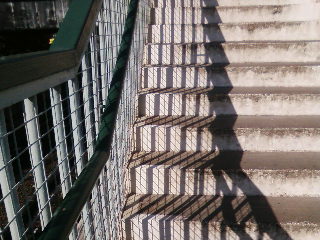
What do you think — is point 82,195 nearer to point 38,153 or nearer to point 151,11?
point 38,153

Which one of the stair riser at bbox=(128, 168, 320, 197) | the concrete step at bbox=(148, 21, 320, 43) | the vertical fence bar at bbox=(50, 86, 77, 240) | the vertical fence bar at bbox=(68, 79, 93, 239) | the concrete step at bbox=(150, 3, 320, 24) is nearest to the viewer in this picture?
the vertical fence bar at bbox=(50, 86, 77, 240)

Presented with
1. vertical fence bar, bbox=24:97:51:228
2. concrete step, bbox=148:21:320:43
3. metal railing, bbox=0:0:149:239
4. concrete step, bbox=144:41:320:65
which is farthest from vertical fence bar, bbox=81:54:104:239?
concrete step, bbox=148:21:320:43

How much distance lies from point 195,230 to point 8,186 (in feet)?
4.36

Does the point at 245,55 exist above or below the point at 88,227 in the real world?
above

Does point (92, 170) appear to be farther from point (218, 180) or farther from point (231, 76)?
point (231, 76)

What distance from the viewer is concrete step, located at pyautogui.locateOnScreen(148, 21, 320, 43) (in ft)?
10.6

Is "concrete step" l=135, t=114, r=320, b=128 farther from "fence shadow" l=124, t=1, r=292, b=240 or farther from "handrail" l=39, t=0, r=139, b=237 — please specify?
"handrail" l=39, t=0, r=139, b=237

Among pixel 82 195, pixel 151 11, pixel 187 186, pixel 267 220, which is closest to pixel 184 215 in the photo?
pixel 187 186

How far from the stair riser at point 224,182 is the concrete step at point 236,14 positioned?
1839 millimetres

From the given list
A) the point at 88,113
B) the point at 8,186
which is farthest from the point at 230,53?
the point at 8,186

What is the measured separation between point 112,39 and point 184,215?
1.27 metres

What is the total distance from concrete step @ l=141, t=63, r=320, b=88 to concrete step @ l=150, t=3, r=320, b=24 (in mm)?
833

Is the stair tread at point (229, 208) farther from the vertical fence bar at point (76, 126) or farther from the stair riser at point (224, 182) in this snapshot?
the vertical fence bar at point (76, 126)

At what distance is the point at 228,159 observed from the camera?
2.37 meters
